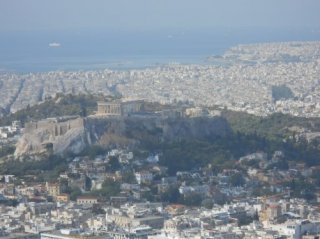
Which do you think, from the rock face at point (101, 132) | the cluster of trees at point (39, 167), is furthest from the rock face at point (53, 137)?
the cluster of trees at point (39, 167)

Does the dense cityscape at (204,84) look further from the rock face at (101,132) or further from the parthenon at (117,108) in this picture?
the rock face at (101,132)

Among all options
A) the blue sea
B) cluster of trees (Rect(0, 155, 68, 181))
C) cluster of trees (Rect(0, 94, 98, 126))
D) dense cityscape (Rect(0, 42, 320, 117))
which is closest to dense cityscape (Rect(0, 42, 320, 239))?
cluster of trees (Rect(0, 155, 68, 181))

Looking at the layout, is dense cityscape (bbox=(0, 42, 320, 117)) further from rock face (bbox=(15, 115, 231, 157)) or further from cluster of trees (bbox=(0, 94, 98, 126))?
rock face (bbox=(15, 115, 231, 157))

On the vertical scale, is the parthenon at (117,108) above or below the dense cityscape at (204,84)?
above

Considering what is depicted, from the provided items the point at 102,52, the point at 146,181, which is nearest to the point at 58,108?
the point at 146,181

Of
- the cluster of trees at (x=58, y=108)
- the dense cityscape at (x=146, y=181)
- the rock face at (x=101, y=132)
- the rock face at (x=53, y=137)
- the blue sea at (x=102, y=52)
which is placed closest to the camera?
the dense cityscape at (x=146, y=181)

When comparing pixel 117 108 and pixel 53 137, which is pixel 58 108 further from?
pixel 53 137

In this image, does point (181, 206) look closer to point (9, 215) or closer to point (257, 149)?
point (9, 215)

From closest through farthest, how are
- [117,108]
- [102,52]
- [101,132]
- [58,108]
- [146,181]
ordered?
[146,181]
[101,132]
[117,108]
[58,108]
[102,52]

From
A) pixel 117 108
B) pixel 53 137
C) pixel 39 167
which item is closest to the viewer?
pixel 39 167
